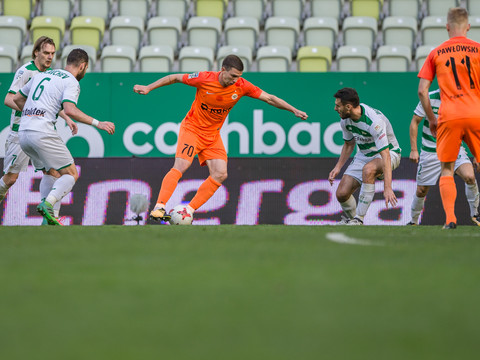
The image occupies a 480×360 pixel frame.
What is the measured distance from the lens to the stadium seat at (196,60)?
40.3 ft

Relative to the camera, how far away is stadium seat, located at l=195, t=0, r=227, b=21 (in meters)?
14.2

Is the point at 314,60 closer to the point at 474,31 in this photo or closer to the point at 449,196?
the point at 474,31

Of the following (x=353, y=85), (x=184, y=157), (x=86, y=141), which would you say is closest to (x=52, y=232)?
(x=184, y=157)

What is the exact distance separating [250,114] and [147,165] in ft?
7.32

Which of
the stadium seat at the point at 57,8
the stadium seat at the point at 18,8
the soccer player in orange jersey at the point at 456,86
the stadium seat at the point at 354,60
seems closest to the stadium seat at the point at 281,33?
the stadium seat at the point at 354,60

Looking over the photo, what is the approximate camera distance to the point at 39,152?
7.11 m

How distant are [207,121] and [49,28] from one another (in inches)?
263

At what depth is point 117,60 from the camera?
495 inches

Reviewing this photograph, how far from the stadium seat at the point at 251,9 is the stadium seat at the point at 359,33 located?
162cm

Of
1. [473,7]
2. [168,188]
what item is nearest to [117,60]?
[168,188]

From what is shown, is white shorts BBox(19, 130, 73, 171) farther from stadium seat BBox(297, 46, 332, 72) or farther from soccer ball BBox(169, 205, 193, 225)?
stadium seat BBox(297, 46, 332, 72)

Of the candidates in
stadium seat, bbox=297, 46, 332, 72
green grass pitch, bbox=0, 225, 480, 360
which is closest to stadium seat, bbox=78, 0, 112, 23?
stadium seat, bbox=297, 46, 332, 72

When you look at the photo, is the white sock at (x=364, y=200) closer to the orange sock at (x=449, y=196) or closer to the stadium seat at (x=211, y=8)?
the orange sock at (x=449, y=196)

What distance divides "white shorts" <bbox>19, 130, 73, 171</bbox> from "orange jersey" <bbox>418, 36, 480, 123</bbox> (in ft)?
10.9
